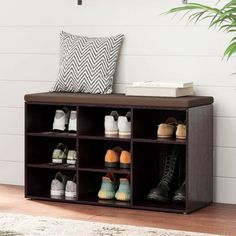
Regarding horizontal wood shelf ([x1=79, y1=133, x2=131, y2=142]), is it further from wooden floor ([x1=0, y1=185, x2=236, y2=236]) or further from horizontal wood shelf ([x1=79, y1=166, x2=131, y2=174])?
wooden floor ([x1=0, y1=185, x2=236, y2=236])

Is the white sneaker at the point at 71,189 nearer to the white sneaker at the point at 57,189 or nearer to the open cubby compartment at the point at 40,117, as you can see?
the white sneaker at the point at 57,189

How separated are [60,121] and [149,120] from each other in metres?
0.57

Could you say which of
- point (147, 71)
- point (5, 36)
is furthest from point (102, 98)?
point (5, 36)

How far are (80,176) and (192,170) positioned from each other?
0.72 meters

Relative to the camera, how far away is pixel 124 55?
419 cm

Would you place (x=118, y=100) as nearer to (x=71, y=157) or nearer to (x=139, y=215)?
(x=71, y=157)

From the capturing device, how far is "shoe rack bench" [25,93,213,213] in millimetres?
3662

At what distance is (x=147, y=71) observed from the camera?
13.6ft

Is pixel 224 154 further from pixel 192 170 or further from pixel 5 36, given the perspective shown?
pixel 5 36

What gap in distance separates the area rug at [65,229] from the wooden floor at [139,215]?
151 mm

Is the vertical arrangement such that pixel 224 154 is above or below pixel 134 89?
below

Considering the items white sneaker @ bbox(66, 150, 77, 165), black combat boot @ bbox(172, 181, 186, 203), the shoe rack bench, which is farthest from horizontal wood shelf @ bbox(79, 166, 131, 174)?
black combat boot @ bbox(172, 181, 186, 203)

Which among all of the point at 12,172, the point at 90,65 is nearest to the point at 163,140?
the point at 90,65

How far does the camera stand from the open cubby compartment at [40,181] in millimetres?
4090
